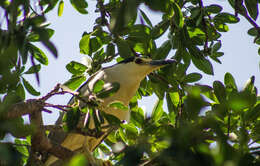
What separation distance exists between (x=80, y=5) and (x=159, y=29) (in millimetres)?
599

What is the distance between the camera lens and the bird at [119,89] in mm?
3189

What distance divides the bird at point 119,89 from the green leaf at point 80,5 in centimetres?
56

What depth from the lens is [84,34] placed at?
116 inches

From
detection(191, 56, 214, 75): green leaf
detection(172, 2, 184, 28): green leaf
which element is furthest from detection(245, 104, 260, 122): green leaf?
detection(172, 2, 184, 28): green leaf

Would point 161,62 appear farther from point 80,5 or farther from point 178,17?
point 80,5

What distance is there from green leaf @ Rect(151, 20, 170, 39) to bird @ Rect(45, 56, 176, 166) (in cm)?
34

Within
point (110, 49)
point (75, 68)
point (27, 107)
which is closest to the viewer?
point (27, 107)

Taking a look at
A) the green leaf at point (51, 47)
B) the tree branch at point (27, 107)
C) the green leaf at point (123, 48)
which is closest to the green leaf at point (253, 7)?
the green leaf at point (123, 48)

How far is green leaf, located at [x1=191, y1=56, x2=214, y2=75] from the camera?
2.87 metres

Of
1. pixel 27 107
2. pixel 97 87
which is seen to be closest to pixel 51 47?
pixel 97 87

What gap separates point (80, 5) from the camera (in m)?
2.74

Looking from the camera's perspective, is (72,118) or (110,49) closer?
(72,118)

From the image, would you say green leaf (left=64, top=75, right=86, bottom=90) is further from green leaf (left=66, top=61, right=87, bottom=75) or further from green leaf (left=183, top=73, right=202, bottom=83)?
green leaf (left=183, top=73, right=202, bottom=83)

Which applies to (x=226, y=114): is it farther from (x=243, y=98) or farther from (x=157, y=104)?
(x=243, y=98)
